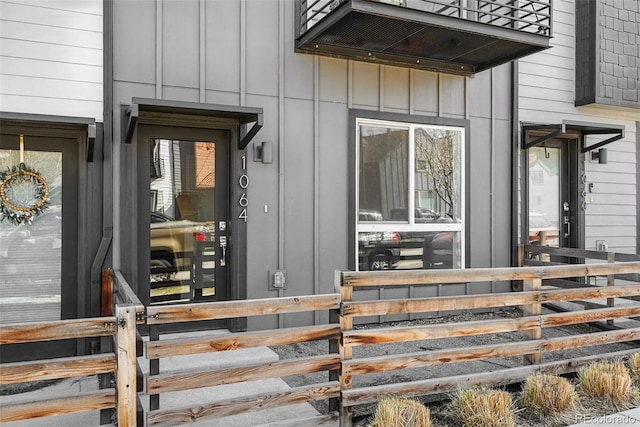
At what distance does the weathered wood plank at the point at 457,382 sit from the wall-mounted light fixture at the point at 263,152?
255 cm

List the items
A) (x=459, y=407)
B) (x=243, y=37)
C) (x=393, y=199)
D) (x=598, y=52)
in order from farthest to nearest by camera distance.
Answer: (x=598, y=52)
(x=393, y=199)
(x=243, y=37)
(x=459, y=407)

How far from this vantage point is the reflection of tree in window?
6.02 meters

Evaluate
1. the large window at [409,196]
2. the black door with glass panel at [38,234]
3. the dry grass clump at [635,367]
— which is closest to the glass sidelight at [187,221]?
the black door with glass panel at [38,234]

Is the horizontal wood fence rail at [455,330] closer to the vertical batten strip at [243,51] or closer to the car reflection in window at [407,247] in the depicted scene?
the car reflection in window at [407,247]

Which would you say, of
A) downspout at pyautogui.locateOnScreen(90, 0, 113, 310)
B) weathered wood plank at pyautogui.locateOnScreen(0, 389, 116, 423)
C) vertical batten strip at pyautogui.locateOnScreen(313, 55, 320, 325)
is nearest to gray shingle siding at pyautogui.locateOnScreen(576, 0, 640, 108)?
vertical batten strip at pyautogui.locateOnScreen(313, 55, 320, 325)

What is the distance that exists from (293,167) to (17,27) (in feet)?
8.81

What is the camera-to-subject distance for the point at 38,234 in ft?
14.1

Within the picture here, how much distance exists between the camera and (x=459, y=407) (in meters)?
3.44

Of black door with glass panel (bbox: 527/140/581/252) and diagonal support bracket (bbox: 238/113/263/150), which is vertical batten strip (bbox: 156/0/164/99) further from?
black door with glass panel (bbox: 527/140/581/252)

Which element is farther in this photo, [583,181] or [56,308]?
[583,181]

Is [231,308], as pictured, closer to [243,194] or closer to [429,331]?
[429,331]

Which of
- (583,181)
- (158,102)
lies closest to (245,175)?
(158,102)

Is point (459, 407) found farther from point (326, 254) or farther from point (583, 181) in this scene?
point (583, 181)

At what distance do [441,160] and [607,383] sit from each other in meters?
3.15
